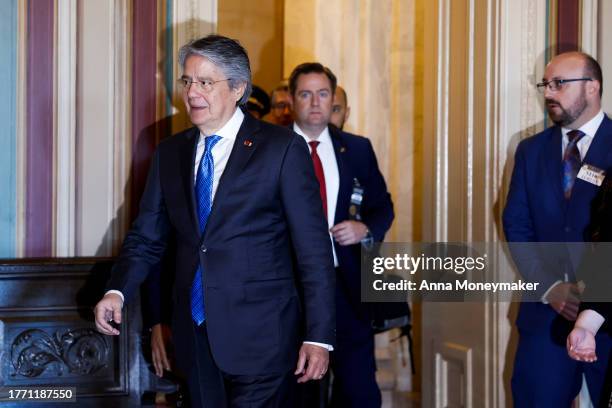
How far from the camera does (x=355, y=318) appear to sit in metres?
4.13

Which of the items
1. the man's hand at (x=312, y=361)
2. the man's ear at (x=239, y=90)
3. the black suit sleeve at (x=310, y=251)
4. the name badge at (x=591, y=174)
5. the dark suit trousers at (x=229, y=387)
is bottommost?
the dark suit trousers at (x=229, y=387)

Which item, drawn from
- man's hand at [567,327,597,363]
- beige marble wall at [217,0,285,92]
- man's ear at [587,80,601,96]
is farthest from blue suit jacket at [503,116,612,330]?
beige marble wall at [217,0,285,92]

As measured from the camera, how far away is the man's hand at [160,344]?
3.49 m

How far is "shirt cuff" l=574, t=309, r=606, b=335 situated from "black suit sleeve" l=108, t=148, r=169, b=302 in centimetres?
150

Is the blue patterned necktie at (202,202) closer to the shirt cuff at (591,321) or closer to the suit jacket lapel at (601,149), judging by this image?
the shirt cuff at (591,321)

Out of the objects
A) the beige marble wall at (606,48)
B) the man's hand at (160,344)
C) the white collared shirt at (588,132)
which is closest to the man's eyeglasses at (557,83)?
the white collared shirt at (588,132)

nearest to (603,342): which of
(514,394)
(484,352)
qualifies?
(514,394)

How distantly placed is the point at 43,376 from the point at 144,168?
107 cm

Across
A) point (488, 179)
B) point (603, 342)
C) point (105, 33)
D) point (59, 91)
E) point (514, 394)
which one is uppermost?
point (105, 33)

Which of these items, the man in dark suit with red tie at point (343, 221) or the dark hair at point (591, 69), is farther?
the man in dark suit with red tie at point (343, 221)

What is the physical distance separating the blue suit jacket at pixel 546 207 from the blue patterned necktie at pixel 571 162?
0.03 m

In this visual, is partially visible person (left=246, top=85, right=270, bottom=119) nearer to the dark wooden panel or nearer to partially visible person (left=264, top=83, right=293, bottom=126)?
partially visible person (left=264, top=83, right=293, bottom=126)

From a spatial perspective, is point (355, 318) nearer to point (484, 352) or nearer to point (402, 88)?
point (484, 352)

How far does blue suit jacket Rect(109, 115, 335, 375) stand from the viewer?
287cm
